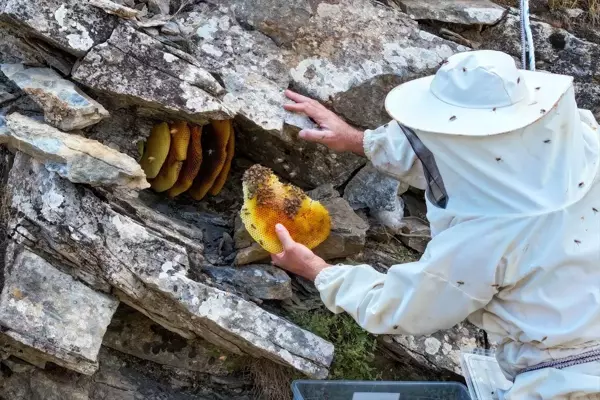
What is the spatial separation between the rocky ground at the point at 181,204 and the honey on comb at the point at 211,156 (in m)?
0.13

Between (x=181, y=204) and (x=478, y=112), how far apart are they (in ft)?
6.57

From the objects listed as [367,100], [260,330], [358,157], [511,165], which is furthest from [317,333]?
[511,165]

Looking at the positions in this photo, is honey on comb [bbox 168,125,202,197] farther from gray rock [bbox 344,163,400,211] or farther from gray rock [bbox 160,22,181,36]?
gray rock [bbox 344,163,400,211]

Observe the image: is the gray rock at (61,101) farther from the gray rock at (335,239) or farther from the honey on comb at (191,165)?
the gray rock at (335,239)

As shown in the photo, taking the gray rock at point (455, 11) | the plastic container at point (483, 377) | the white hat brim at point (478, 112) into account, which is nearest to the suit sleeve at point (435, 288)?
the white hat brim at point (478, 112)

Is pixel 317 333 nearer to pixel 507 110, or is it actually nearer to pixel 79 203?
pixel 79 203

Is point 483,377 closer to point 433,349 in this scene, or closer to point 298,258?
point 433,349

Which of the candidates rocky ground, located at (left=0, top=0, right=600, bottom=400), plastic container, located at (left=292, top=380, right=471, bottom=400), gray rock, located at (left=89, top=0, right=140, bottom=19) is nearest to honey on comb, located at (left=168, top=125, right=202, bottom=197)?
rocky ground, located at (left=0, top=0, right=600, bottom=400)

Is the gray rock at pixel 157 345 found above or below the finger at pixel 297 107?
below

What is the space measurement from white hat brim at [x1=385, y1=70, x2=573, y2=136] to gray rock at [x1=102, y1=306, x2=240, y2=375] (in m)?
1.77

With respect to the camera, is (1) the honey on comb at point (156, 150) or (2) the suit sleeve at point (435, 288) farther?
(1) the honey on comb at point (156, 150)

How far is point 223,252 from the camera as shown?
361 centimetres

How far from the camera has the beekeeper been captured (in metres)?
2.28

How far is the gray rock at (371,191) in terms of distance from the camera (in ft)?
13.0
